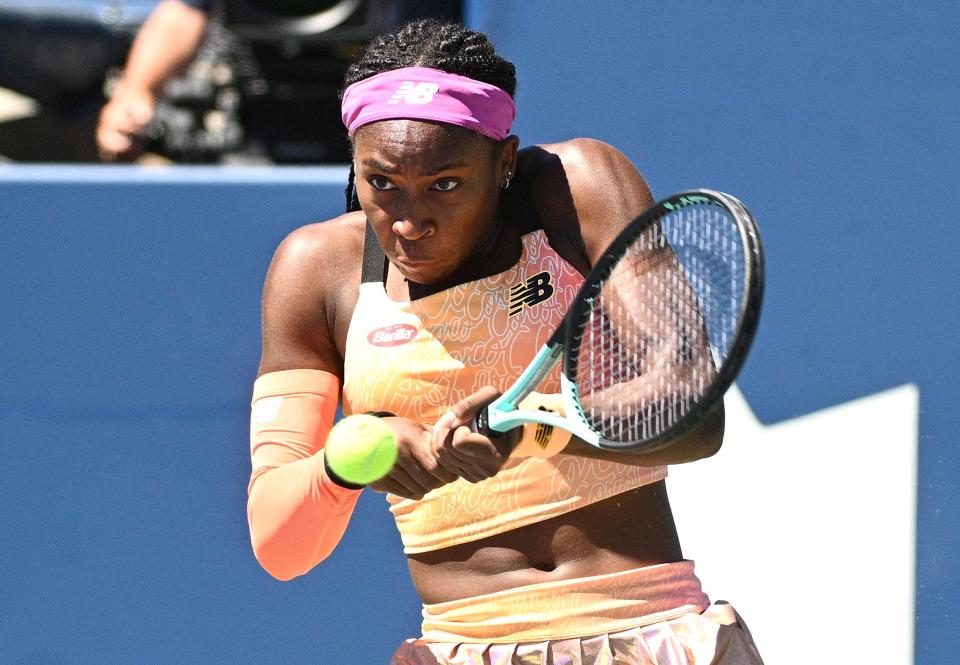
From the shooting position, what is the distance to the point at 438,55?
1995 millimetres

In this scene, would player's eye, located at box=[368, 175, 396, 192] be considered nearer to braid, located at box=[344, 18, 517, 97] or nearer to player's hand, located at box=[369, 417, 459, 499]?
braid, located at box=[344, 18, 517, 97]

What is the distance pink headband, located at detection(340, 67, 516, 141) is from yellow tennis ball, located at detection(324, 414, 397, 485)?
438 millimetres

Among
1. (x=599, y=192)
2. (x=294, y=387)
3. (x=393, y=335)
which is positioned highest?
(x=599, y=192)

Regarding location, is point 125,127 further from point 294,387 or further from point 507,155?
point 507,155

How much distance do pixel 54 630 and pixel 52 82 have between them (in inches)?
86.6

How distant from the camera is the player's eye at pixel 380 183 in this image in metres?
1.90

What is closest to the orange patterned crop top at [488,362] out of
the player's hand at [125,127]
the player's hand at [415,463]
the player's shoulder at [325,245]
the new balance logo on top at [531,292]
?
the new balance logo on top at [531,292]

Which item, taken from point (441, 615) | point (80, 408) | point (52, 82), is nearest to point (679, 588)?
point (441, 615)

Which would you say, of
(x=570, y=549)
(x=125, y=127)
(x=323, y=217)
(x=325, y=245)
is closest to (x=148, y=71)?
(x=125, y=127)

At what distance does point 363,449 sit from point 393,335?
0.33 metres

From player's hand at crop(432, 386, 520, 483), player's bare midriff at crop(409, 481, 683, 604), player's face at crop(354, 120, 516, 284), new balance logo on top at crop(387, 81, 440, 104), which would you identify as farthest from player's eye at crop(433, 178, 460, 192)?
player's bare midriff at crop(409, 481, 683, 604)

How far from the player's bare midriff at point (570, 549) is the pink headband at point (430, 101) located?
0.57 meters

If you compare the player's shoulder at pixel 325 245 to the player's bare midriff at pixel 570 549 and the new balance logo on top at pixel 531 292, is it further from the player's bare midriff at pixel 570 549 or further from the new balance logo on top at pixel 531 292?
the player's bare midriff at pixel 570 549

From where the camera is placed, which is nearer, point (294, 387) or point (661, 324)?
point (661, 324)
